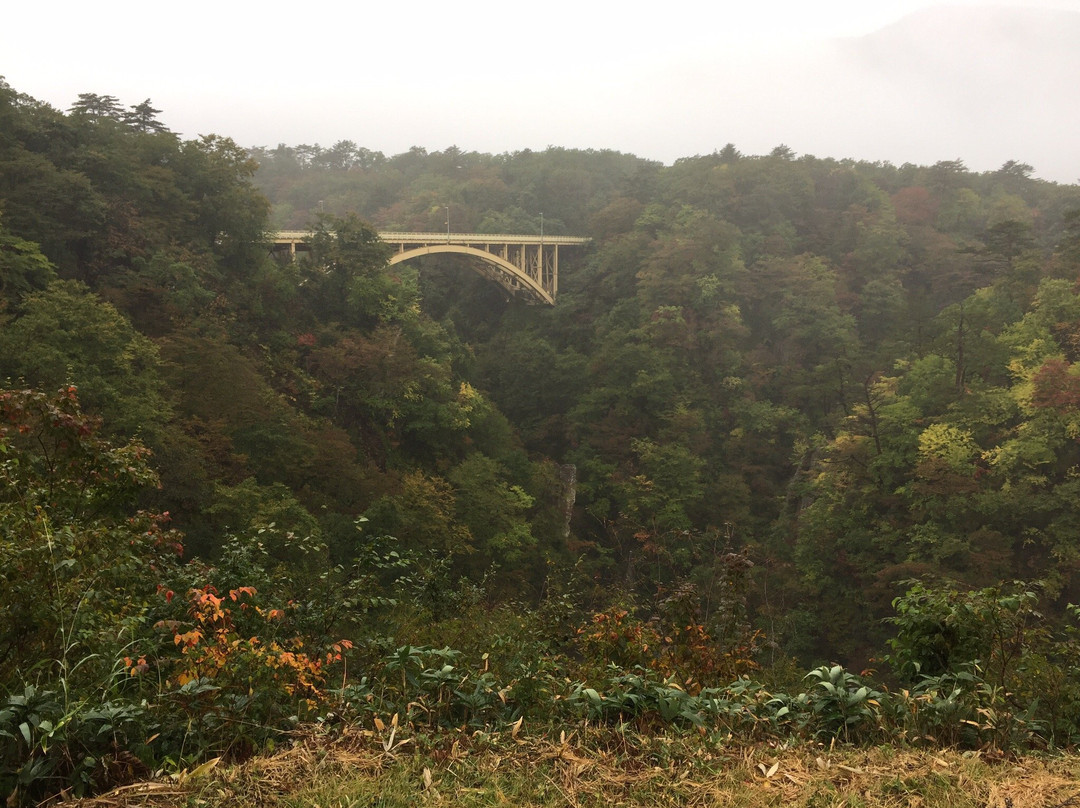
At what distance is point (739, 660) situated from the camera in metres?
4.90

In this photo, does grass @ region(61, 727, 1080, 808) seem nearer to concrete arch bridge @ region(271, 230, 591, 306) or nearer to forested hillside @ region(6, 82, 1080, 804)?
forested hillside @ region(6, 82, 1080, 804)

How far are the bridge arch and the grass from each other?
88.4ft

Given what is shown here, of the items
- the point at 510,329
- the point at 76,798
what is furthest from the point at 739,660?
the point at 510,329

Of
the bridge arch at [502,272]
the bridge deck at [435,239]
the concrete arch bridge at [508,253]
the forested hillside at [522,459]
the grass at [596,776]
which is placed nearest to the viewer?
the grass at [596,776]

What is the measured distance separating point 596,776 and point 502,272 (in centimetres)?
3214

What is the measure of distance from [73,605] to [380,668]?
1.48m

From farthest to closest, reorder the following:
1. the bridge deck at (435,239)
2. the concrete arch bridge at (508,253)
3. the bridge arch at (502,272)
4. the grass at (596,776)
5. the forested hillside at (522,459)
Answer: the bridge arch at (502,272), the concrete arch bridge at (508,253), the bridge deck at (435,239), the forested hillside at (522,459), the grass at (596,776)

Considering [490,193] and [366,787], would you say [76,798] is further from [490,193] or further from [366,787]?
[490,193]

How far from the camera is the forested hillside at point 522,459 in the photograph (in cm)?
317

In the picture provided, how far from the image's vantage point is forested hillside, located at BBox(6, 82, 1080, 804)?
3170 millimetres

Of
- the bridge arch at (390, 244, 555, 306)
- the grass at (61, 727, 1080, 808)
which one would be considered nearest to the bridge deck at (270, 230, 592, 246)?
the bridge arch at (390, 244, 555, 306)

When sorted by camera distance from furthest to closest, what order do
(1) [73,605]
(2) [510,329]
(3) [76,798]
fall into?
(2) [510,329], (1) [73,605], (3) [76,798]

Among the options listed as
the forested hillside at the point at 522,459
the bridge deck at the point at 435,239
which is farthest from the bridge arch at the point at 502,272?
the forested hillside at the point at 522,459

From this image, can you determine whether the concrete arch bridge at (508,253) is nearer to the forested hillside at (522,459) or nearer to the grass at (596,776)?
the forested hillside at (522,459)
